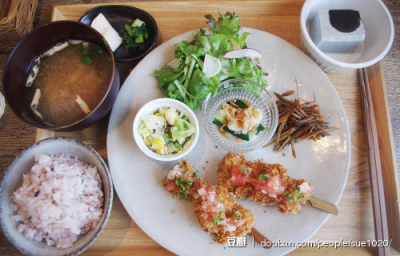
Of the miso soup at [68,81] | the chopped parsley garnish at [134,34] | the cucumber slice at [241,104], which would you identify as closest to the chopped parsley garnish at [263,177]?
the cucumber slice at [241,104]

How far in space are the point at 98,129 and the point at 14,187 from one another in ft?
2.26

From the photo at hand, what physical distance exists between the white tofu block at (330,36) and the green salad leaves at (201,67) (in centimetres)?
52

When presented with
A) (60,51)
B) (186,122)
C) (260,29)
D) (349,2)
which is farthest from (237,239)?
(349,2)

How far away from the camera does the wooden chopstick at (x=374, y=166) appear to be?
201 centimetres

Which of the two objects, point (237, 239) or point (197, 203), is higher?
point (197, 203)

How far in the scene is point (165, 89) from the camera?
2.20 metres

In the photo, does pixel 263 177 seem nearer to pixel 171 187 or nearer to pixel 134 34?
pixel 171 187

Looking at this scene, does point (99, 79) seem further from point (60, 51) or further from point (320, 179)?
point (320, 179)

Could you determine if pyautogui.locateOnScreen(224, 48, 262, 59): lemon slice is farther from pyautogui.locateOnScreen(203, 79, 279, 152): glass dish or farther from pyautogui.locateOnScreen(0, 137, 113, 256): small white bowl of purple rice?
pyautogui.locateOnScreen(0, 137, 113, 256): small white bowl of purple rice

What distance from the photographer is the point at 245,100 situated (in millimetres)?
2252

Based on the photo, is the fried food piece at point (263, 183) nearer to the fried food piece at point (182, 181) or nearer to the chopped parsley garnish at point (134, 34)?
the fried food piece at point (182, 181)

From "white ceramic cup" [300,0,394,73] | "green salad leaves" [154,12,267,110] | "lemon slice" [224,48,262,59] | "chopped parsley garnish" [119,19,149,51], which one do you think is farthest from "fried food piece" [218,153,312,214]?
"chopped parsley garnish" [119,19,149,51]

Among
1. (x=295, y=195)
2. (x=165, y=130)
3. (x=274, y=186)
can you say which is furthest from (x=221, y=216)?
(x=165, y=130)

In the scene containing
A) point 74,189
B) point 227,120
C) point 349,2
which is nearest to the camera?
point 74,189
